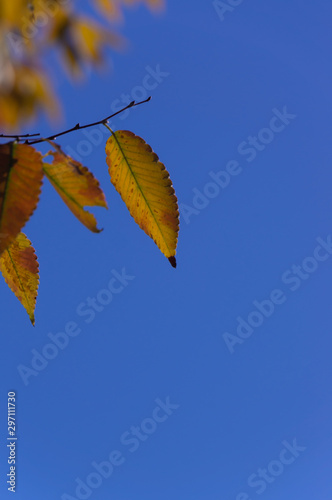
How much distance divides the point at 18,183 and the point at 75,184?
98mm

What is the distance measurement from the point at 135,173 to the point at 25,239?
0.25 metres

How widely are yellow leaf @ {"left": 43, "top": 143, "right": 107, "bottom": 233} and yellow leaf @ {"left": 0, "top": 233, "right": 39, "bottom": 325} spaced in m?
0.23

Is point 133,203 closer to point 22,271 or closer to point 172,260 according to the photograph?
point 172,260

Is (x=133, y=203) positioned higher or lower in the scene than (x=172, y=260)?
higher

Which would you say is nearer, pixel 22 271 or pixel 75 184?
pixel 75 184

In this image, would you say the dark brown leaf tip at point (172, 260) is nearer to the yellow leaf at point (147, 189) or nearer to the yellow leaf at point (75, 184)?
the yellow leaf at point (147, 189)

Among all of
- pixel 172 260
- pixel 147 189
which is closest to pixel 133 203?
pixel 147 189

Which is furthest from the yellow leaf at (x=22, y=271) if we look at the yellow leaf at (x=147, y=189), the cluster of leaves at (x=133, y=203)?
the yellow leaf at (x=147, y=189)

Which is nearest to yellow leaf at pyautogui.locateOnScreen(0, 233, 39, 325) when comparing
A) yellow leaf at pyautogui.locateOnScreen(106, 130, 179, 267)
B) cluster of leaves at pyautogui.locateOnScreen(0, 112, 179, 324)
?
cluster of leaves at pyautogui.locateOnScreen(0, 112, 179, 324)

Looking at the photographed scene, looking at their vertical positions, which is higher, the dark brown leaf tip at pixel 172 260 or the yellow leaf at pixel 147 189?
the yellow leaf at pixel 147 189

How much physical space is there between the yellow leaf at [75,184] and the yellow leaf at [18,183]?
0.18ft

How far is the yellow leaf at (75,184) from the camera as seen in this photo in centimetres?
81

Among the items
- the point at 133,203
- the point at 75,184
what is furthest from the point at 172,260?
the point at 75,184

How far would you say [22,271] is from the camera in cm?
103
